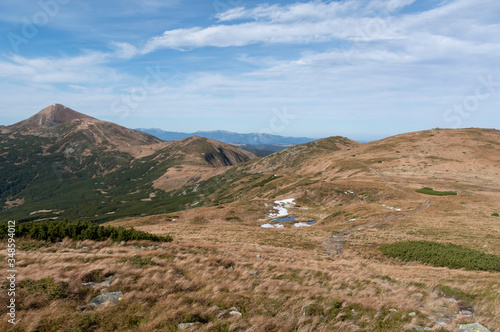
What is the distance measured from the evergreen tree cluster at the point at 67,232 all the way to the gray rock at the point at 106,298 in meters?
10.4

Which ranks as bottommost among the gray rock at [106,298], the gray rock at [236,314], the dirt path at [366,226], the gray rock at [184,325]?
the dirt path at [366,226]

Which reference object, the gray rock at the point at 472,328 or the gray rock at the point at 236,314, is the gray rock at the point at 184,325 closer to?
the gray rock at the point at 236,314

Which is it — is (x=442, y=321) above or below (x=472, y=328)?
below

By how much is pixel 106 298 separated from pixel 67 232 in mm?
11622

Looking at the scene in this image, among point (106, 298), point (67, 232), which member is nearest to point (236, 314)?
point (106, 298)

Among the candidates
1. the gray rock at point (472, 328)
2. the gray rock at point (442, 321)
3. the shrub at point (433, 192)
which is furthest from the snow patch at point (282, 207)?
the gray rock at point (472, 328)

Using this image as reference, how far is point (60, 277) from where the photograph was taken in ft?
33.4

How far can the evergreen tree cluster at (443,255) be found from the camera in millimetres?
19500

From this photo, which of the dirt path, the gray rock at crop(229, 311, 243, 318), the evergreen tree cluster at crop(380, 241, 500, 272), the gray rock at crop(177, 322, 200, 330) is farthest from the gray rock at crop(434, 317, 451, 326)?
the dirt path

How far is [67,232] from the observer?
58.5 ft

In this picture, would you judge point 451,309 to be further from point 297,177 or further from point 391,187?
point 297,177

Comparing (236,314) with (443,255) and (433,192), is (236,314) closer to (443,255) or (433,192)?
(443,255)

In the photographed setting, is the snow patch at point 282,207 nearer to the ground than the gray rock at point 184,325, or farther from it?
nearer to the ground

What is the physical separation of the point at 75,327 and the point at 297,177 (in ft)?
340
